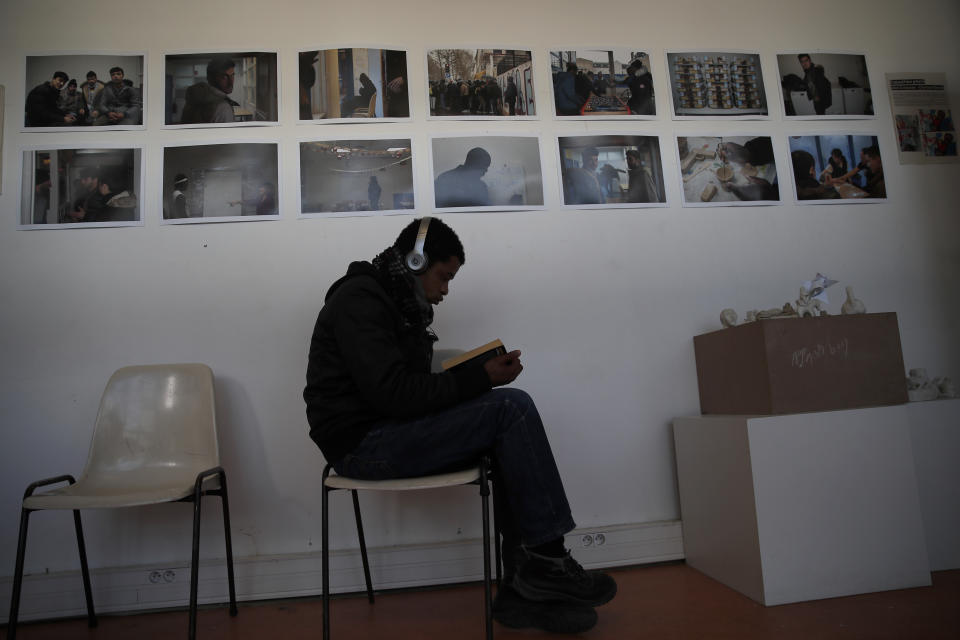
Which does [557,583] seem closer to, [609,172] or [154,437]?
[154,437]

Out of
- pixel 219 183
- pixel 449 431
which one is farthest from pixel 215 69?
pixel 449 431

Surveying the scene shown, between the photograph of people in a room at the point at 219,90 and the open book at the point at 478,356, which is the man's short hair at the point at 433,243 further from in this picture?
the photograph of people in a room at the point at 219,90

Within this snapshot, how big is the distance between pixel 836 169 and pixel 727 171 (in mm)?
523

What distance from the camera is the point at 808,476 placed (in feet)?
6.40

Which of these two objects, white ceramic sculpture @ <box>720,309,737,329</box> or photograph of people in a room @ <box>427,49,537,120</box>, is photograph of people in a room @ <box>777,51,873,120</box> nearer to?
white ceramic sculpture @ <box>720,309,737,329</box>

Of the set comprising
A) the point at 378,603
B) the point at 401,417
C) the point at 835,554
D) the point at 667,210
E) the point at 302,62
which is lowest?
the point at 378,603

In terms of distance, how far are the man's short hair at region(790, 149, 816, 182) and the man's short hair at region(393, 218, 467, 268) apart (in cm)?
177

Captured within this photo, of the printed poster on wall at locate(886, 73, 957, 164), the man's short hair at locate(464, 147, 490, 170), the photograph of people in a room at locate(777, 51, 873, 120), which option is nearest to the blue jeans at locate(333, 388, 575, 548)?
the man's short hair at locate(464, 147, 490, 170)

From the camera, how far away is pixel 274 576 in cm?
226

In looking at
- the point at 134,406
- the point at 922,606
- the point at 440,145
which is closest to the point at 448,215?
the point at 440,145

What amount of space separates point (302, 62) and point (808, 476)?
2484mm

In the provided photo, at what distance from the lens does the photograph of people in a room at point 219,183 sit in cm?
245

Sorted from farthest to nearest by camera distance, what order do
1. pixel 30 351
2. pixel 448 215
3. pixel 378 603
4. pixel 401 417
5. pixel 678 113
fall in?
pixel 678 113 < pixel 448 215 < pixel 30 351 < pixel 378 603 < pixel 401 417

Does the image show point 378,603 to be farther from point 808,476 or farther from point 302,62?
point 302,62
